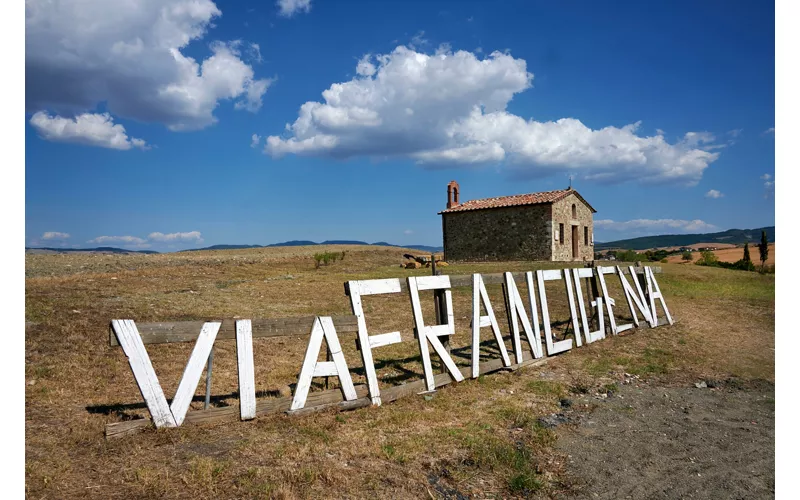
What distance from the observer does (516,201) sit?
3522 centimetres

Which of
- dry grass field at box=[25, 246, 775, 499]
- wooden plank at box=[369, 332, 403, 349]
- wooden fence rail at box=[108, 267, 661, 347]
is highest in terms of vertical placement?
wooden fence rail at box=[108, 267, 661, 347]

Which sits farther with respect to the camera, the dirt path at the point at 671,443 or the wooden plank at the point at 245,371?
the wooden plank at the point at 245,371

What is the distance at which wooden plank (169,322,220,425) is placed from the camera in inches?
209

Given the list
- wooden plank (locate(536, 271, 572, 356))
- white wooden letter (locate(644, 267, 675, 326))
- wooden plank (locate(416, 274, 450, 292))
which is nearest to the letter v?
wooden plank (locate(416, 274, 450, 292))

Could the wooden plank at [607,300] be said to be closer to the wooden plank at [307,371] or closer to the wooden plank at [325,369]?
the wooden plank at [325,369]

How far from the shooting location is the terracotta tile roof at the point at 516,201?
33469 millimetres

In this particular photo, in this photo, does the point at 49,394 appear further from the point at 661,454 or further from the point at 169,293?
the point at 169,293

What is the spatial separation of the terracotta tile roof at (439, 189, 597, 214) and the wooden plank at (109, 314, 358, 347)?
2888 cm

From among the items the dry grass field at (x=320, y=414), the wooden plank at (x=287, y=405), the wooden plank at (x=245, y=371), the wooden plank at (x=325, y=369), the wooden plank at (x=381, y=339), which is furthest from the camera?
the wooden plank at (x=381, y=339)

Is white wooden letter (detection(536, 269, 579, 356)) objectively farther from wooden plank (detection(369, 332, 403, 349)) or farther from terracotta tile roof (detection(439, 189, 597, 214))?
terracotta tile roof (detection(439, 189, 597, 214))

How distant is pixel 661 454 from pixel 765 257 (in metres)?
54.9

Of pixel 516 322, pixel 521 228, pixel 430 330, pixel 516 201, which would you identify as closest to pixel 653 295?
pixel 516 322

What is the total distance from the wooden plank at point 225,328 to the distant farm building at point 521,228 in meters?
28.9

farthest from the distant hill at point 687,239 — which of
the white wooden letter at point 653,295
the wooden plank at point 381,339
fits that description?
the wooden plank at point 381,339
